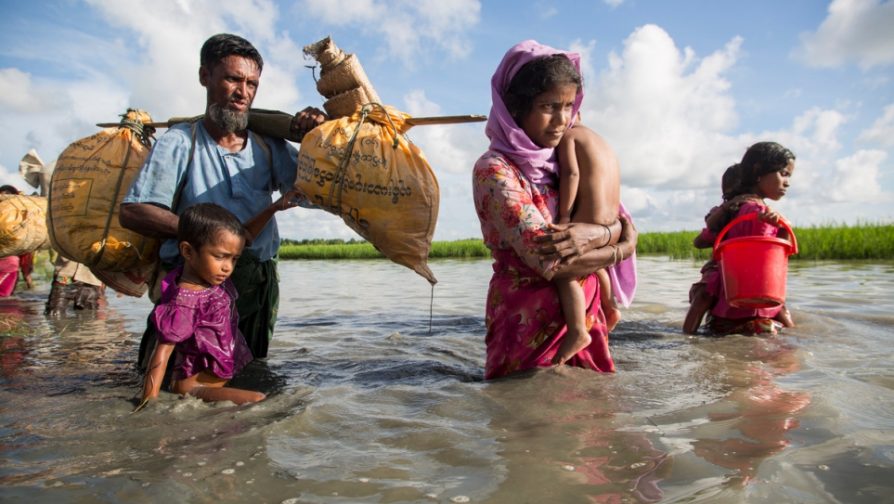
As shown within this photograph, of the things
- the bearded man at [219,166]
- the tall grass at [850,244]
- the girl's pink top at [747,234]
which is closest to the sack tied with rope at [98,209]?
the bearded man at [219,166]

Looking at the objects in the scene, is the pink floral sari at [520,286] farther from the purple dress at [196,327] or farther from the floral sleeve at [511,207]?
the purple dress at [196,327]

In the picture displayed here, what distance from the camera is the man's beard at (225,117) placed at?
2.83m

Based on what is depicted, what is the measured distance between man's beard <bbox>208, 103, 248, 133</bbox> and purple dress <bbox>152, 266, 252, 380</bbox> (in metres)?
0.69

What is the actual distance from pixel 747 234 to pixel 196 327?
3.49 meters

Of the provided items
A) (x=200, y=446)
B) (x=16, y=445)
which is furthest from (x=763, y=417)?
(x=16, y=445)

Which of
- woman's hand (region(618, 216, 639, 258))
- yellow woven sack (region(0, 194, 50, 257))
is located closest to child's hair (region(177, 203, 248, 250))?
→ woman's hand (region(618, 216, 639, 258))

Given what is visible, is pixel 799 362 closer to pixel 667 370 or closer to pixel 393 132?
pixel 667 370

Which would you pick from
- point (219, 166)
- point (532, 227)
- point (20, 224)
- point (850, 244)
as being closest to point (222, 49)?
point (219, 166)

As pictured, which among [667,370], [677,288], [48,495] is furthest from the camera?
[677,288]

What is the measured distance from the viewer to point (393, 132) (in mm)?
2760

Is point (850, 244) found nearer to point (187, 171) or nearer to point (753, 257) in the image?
point (753, 257)

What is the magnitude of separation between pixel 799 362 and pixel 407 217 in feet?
6.76

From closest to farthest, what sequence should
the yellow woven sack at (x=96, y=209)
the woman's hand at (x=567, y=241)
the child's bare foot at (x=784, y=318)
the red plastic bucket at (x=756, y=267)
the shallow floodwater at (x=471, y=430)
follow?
the shallow floodwater at (x=471, y=430)
the woman's hand at (x=567, y=241)
the yellow woven sack at (x=96, y=209)
the red plastic bucket at (x=756, y=267)
the child's bare foot at (x=784, y=318)

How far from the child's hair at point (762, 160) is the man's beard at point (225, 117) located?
131 inches
